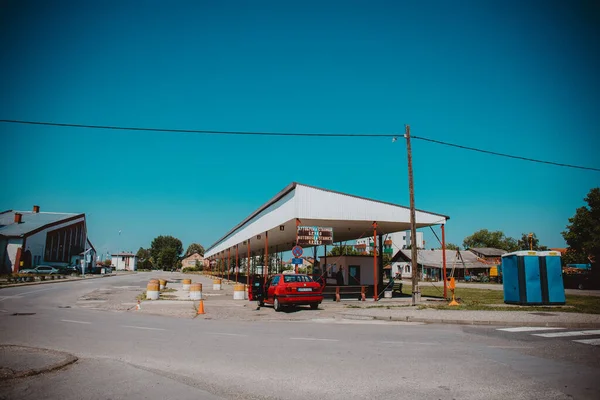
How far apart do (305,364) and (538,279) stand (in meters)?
16.2

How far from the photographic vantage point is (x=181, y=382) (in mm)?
5543

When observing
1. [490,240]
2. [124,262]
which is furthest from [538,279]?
[124,262]

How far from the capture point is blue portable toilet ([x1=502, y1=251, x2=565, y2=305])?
18.0 m

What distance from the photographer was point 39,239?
5838 centimetres

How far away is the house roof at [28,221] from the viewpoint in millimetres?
53822

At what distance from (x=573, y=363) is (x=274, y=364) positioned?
5.37 meters

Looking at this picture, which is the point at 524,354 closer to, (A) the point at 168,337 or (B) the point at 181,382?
(B) the point at 181,382

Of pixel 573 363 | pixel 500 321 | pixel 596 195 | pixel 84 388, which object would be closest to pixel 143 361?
Result: pixel 84 388

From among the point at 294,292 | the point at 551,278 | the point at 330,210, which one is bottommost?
the point at 294,292

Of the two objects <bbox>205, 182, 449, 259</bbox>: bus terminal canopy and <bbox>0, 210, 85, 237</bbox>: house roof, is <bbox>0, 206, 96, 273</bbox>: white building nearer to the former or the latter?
<bbox>0, 210, 85, 237</bbox>: house roof

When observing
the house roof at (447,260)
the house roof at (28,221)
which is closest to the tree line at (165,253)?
the house roof at (28,221)

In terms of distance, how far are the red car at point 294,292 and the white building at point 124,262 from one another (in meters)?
137

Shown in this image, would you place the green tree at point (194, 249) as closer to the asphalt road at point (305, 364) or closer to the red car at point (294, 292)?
the red car at point (294, 292)

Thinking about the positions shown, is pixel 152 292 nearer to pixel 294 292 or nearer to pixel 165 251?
pixel 294 292
